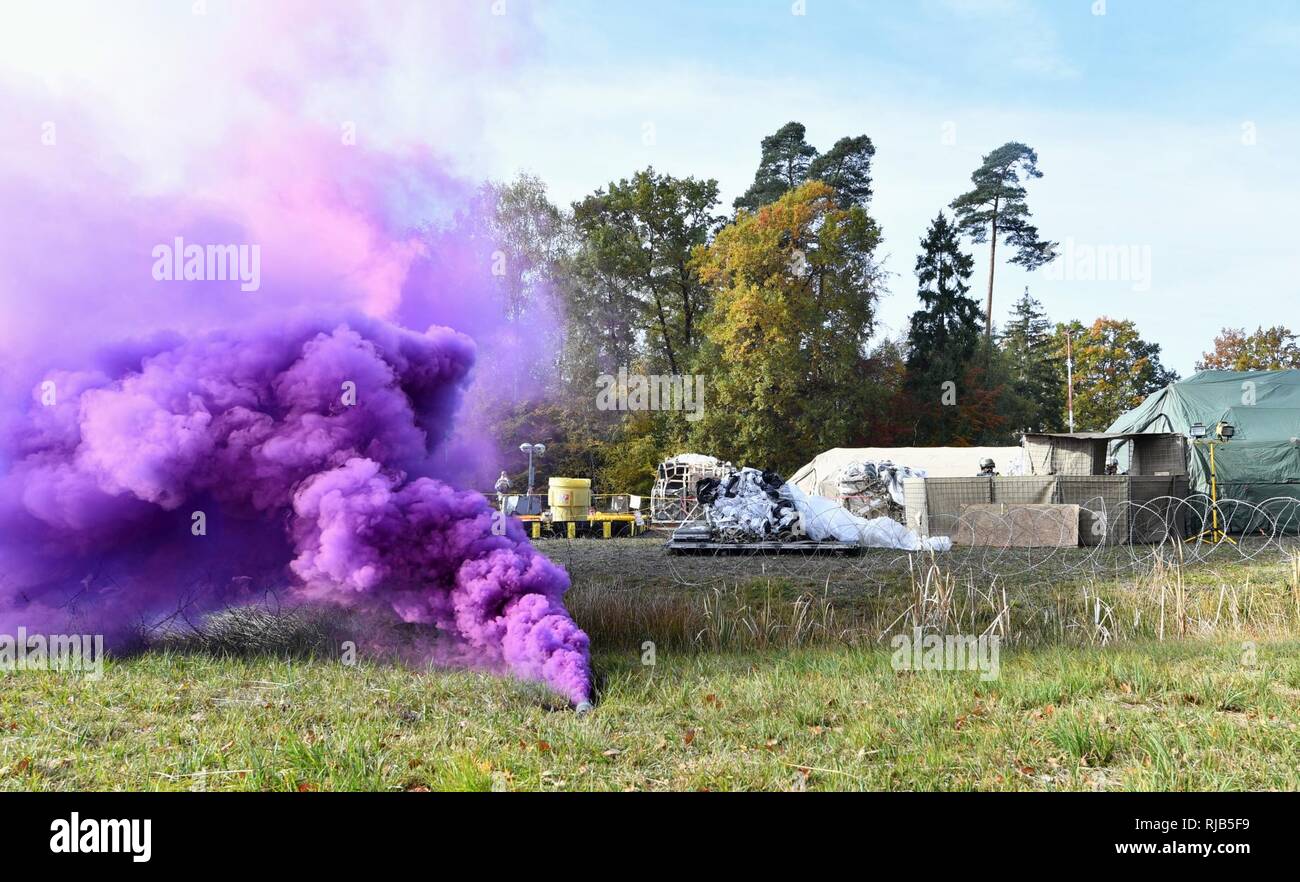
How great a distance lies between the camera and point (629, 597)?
10.8 metres

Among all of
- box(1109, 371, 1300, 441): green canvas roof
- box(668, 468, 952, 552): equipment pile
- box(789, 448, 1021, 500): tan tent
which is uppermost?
box(1109, 371, 1300, 441): green canvas roof

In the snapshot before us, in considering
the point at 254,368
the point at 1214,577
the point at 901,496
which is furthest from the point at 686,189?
the point at 254,368

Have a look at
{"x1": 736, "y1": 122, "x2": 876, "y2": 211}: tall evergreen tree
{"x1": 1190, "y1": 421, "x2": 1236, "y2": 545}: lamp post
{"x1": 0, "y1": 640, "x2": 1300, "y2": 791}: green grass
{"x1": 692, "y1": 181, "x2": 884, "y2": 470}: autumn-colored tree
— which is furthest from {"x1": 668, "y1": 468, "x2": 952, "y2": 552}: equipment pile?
{"x1": 736, "y1": 122, "x2": 876, "y2": 211}: tall evergreen tree

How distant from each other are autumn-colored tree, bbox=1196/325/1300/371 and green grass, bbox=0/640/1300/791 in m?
52.5

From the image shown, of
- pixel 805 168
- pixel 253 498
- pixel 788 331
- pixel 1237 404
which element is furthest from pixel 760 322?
pixel 253 498

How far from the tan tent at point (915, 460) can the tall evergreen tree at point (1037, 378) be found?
1628 centimetres

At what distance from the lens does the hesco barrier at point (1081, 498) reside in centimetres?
1948

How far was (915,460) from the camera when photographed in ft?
100

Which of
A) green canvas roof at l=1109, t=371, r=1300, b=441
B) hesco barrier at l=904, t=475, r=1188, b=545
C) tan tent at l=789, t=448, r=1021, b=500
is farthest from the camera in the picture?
tan tent at l=789, t=448, r=1021, b=500

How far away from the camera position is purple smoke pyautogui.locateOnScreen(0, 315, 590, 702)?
830 cm

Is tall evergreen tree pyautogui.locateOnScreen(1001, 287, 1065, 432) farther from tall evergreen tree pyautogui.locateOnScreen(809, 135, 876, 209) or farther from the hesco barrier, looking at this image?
the hesco barrier

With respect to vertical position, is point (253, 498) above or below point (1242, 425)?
below

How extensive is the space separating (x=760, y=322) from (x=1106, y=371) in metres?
31.5

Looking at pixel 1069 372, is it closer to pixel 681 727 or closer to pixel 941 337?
pixel 941 337
